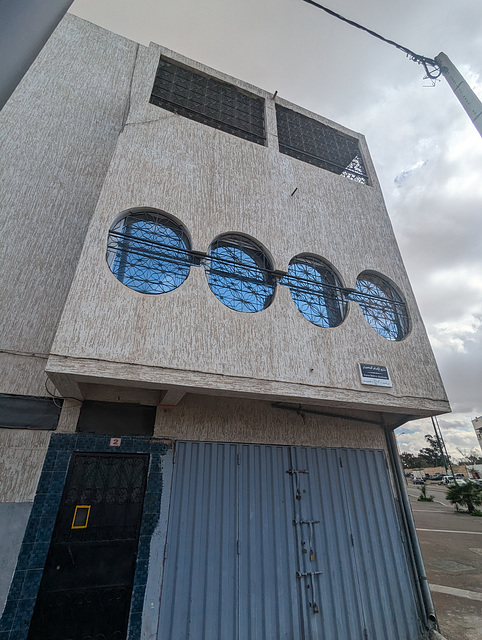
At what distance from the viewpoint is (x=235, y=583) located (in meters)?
4.09

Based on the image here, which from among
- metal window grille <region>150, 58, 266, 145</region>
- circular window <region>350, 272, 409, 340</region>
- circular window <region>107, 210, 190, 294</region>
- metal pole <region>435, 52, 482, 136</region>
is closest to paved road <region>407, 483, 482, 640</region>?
circular window <region>350, 272, 409, 340</region>

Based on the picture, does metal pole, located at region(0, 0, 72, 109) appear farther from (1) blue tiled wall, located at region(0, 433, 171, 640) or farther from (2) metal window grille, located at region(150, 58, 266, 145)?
(2) metal window grille, located at region(150, 58, 266, 145)

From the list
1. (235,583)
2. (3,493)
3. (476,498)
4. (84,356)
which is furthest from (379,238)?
(476,498)

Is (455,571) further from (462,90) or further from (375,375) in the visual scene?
(462,90)

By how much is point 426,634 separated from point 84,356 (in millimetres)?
6645

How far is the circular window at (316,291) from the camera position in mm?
5228

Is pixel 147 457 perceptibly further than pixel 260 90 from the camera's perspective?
No

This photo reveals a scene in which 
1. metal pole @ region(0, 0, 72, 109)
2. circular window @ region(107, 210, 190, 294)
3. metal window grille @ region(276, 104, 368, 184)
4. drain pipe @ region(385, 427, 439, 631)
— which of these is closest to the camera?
metal pole @ region(0, 0, 72, 109)

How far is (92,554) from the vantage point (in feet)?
12.1

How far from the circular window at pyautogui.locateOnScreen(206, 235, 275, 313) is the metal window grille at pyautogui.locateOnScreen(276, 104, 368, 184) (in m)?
3.47

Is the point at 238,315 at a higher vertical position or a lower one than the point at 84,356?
higher

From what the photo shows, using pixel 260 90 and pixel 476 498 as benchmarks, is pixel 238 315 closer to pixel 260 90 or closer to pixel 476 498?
pixel 260 90

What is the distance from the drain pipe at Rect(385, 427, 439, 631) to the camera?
4938 millimetres

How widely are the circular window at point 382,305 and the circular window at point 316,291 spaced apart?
36 cm
